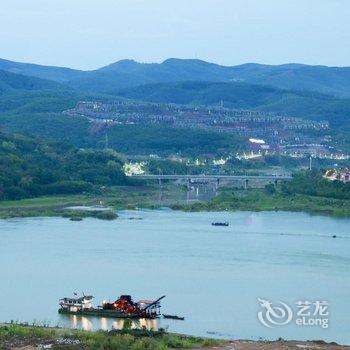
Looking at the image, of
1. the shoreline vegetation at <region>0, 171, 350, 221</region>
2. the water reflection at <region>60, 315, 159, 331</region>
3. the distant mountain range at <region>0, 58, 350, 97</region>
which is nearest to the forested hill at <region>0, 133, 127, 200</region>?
the shoreline vegetation at <region>0, 171, 350, 221</region>

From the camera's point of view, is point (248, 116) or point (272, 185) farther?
point (248, 116)

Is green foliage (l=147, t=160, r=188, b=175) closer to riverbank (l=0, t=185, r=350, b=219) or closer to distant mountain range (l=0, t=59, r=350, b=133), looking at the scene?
riverbank (l=0, t=185, r=350, b=219)

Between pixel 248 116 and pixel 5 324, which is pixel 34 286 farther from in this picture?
pixel 248 116

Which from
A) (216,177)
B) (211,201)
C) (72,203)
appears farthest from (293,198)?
(216,177)

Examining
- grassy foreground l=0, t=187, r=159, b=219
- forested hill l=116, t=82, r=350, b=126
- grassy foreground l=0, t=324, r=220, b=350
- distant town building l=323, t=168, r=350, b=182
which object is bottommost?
grassy foreground l=0, t=187, r=159, b=219

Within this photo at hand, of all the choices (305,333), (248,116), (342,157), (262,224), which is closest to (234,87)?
(248,116)

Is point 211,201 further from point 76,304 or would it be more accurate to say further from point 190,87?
point 190,87

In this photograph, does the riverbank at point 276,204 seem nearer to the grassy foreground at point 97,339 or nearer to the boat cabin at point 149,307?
the boat cabin at point 149,307

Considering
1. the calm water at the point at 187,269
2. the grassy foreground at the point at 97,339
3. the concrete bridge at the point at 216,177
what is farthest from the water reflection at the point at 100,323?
the concrete bridge at the point at 216,177
